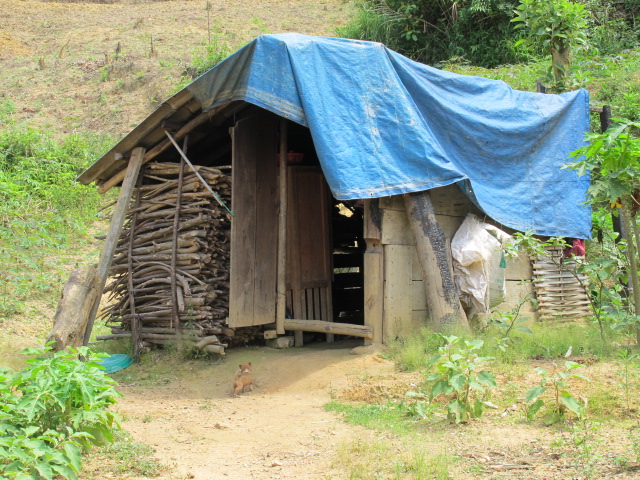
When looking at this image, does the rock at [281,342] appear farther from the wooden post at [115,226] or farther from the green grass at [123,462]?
the green grass at [123,462]

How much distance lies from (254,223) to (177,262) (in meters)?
0.99

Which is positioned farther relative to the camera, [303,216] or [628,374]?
[303,216]

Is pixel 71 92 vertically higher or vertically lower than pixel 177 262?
higher

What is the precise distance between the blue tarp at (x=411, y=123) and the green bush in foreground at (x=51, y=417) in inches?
120

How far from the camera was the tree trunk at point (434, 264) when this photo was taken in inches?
264

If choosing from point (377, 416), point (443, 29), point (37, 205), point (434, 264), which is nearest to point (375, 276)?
point (434, 264)

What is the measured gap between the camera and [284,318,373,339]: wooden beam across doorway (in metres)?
6.99

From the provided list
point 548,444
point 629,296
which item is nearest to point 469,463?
point 548,444

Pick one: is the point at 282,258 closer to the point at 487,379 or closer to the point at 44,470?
the point at 487,379

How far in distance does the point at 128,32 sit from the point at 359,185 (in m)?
21.3

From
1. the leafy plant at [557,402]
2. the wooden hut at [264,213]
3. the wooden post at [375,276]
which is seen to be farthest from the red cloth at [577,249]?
the leafy plant at [557,402]

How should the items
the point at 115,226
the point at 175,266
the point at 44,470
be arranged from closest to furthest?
the point at 44,470
the point at 115,226
the point at 175,266

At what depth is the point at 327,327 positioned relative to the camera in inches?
295

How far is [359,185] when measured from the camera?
6.30m
